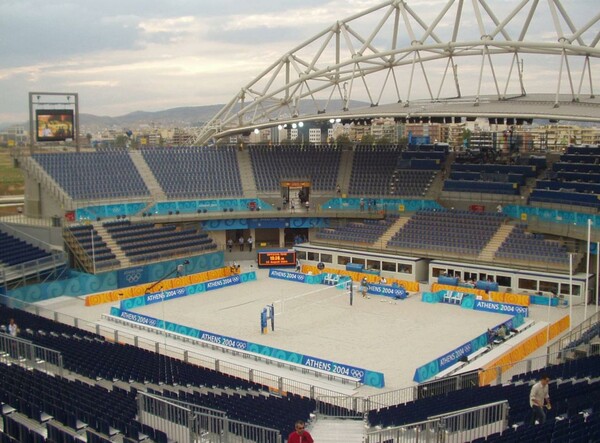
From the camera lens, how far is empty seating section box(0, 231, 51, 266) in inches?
1621

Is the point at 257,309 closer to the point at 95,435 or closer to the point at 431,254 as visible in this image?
the point at 431,254

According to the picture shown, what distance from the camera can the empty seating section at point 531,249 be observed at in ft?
140

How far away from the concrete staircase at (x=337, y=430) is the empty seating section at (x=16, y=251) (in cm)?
2907

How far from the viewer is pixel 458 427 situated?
16047 mm

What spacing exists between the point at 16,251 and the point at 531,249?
34.0m

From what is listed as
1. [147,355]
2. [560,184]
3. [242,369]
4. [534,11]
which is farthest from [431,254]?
[147,355]

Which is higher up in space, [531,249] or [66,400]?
[531,249]

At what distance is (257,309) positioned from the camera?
39062 mm

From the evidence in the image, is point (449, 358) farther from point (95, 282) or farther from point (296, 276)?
point (95, 282)

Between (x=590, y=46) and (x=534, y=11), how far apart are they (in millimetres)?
5151

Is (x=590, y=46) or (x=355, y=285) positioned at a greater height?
(x=590, y=46)

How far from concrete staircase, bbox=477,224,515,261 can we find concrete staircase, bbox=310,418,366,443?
96.3ft

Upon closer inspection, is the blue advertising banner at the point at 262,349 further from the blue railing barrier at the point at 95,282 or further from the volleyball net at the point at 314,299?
the volleyball net at the point at 314,299

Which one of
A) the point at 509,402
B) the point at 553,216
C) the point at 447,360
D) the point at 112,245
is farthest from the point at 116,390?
the point at 553,216
